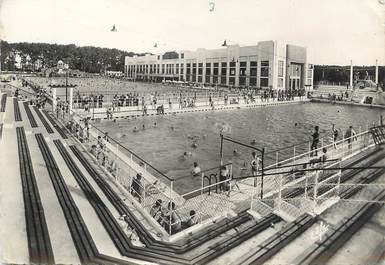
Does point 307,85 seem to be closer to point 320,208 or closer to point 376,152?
point 376,152

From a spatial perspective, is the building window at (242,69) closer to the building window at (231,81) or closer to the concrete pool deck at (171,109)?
the building window at (231,81)

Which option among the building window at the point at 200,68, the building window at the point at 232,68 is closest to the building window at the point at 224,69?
the building window at the point at 232,68

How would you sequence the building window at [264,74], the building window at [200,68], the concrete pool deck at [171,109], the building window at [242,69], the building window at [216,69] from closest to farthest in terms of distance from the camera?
the concrete pool deck at [171,109], the building window at [264,74], the building window at [242,69], the building window at [216,69], the building window at [200,68]

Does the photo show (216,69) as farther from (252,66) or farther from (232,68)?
(252,66)

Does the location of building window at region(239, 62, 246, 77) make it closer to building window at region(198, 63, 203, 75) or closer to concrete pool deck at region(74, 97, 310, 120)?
building window at region(198, 63, 203, 75)

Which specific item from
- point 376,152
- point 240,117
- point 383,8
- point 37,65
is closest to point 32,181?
point 383,8
